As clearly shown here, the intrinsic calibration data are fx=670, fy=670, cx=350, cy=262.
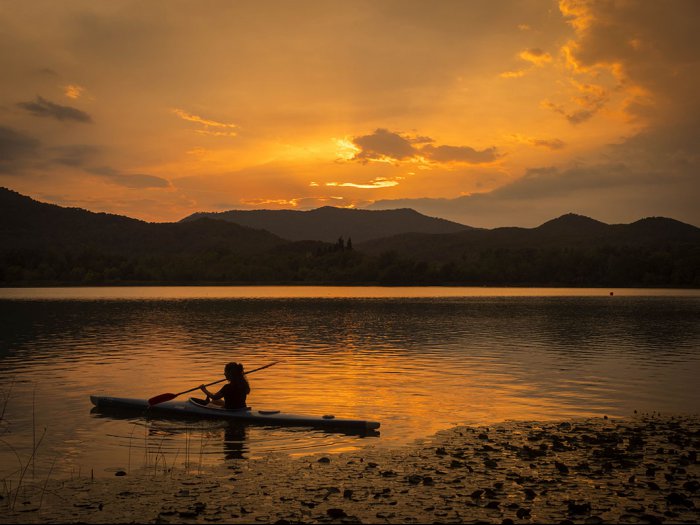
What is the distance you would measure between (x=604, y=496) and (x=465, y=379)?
20.6 meters

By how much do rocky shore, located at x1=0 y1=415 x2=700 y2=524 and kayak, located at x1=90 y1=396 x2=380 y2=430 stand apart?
9.27 feet

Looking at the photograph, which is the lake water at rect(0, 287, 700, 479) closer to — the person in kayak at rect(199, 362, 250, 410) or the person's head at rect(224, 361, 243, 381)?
the person in kayak at rect(199, 362, 250, 410)

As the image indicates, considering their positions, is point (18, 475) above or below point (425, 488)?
below

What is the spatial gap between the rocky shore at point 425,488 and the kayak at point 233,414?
2.83 metres

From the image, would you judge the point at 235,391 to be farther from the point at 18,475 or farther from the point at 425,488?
the point at 425,488

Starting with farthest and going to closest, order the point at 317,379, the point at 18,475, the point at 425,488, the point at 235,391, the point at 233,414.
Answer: the point at 317,379 < the point at 235,391 < the point at 233,414 < the point at 18,475 < the point at 425,488

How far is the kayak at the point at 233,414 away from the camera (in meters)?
22.6

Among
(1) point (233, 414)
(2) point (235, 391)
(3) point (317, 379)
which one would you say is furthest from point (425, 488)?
(3) point (317, 379)

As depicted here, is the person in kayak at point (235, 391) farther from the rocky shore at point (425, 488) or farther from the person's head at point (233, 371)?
the rocky shore at point (425, 488)

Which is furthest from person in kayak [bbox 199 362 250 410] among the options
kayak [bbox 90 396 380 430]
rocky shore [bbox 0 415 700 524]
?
rocky shore [bbox 0 415 700 524]

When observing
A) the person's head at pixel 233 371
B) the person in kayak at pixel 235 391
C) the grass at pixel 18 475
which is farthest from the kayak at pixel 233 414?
the grass at pixel 18 475

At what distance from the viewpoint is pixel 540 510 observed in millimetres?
13633

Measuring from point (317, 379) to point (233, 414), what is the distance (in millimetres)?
11813

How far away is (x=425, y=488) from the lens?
602 inches
